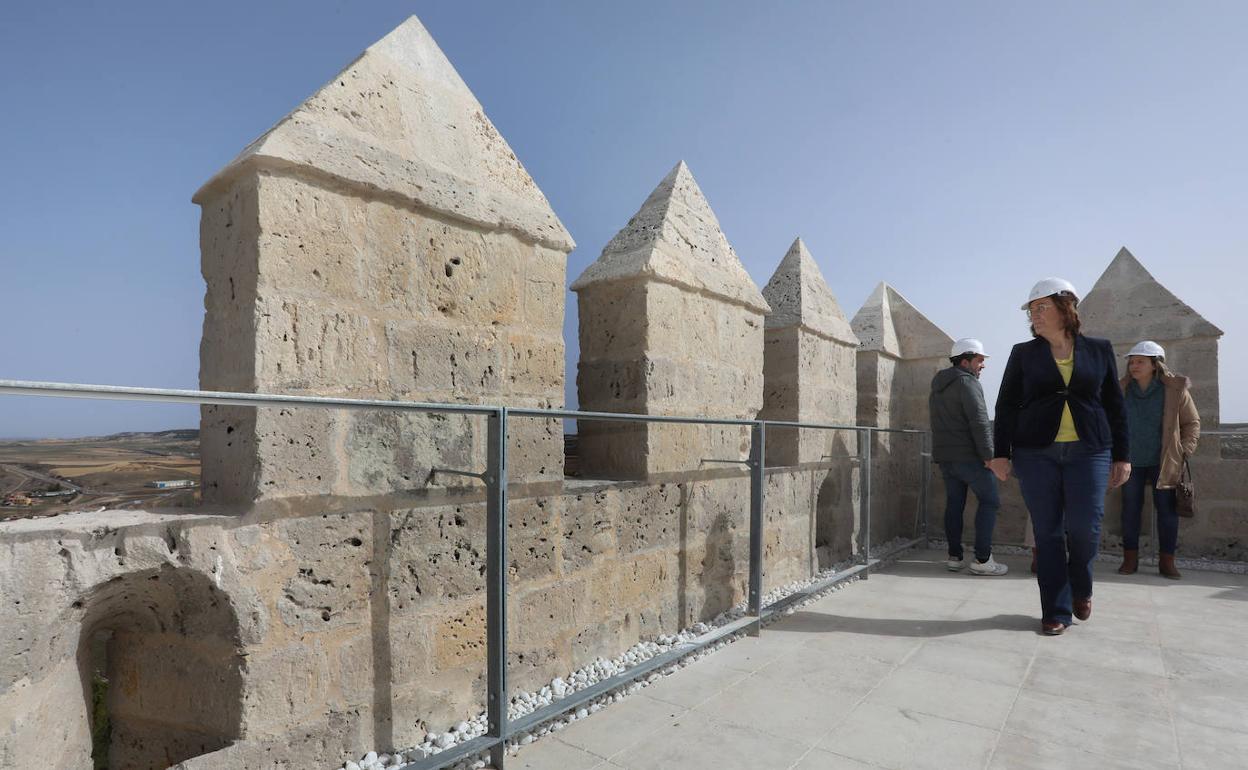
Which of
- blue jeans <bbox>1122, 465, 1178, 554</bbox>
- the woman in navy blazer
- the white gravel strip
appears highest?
the woman in navy blazer

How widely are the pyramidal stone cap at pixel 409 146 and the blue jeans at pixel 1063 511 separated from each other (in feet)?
9.59

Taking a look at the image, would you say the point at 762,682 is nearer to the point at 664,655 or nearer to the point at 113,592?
the point at 664,655

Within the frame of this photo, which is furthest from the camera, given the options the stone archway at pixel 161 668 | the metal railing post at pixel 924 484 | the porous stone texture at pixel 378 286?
the metal railing post at pixel 924 484

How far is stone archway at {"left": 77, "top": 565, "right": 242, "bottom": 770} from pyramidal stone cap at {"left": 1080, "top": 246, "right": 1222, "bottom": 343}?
7.53m

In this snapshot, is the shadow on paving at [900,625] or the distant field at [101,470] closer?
the distant field at [101,470]

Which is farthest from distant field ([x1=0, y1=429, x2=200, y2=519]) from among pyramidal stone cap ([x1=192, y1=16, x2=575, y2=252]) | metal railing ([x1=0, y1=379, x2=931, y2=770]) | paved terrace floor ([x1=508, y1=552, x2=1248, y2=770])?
paved terrace floor ([x1=508, y1=552, x2=1248, y2=770])

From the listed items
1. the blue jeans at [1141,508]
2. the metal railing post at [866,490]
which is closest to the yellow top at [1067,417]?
the metal railing post at [866,490]

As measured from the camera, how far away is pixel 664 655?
298 centimetres

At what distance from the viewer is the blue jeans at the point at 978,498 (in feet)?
18.1

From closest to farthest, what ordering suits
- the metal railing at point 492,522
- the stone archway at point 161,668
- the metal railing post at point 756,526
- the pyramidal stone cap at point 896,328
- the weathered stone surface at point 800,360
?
the metal railing at point 492,522, the stone archway at point 161,668, the metal railing post at point 756,526, the weathered stone surface at point 800,360, the pyramidal stone cap at point 896,328

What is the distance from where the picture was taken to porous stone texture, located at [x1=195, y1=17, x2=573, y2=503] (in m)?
2.15

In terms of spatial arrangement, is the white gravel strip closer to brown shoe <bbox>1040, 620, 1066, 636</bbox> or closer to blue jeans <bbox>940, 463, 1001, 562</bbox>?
brown shoe <bbox>1040, 620, 1066, 636</bbox>

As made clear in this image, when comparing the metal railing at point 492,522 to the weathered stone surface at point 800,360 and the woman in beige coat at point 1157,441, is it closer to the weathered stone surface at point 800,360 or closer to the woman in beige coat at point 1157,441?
the weathered stone surface at point 800,360

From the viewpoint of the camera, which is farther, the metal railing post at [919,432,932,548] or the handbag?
the metal railing post at [919,432,932,548]
